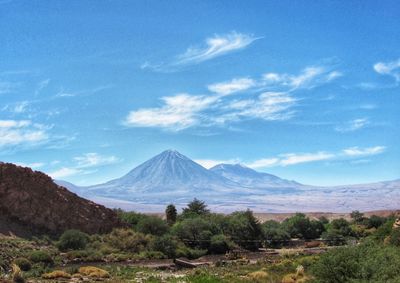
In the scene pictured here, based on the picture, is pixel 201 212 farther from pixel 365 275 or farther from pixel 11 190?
pixel 365 275

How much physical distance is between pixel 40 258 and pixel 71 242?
29.4 ft

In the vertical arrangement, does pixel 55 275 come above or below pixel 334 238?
below

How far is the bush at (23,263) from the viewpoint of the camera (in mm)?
32344

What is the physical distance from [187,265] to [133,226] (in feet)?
68.3

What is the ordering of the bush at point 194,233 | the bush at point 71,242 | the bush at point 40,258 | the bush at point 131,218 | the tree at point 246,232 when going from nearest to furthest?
the bush at point 40,258
the bush at point 71,242
the bush at point 194,233
the tree at point 246,232
the bush at point 131,218

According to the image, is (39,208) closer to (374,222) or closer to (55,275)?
(55,275)

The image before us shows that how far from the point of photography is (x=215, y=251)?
51.4 metres

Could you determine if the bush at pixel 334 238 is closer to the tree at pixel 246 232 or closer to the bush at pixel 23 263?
the tree at pixel 246 232

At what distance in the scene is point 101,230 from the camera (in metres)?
54.8

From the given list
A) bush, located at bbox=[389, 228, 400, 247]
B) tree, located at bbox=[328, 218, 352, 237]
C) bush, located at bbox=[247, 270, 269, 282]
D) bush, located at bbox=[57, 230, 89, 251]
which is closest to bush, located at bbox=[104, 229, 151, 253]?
bush, located at bbox=[57, 230, 89, 251]

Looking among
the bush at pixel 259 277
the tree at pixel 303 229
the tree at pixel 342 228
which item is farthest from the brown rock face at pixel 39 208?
the tree at pixel 342 228

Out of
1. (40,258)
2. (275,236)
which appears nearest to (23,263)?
(40,258)

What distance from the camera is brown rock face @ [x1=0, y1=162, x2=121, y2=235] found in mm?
48656

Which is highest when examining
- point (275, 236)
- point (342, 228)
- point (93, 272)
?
point (342, 228)
